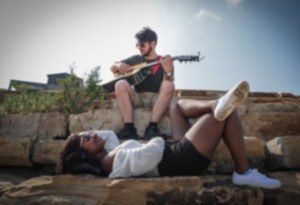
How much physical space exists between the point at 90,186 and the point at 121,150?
350 millimetres

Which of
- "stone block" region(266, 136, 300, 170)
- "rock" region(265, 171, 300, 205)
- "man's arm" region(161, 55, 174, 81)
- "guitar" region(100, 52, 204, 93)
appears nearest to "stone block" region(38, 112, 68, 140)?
"guitar" region(100, 52, 204, 93)

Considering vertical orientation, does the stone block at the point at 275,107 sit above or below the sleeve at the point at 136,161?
above

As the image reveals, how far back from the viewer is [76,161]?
58.9 inches

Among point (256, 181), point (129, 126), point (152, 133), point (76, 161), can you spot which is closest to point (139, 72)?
point (129, 126)

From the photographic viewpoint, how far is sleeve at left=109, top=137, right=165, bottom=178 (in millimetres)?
1258

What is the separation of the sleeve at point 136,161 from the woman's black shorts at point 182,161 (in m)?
0.07

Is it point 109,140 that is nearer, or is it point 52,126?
point 109,140

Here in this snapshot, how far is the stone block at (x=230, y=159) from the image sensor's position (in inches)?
65.4

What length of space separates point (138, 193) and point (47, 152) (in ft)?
5.26

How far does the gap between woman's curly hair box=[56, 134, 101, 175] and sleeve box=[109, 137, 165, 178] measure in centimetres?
28

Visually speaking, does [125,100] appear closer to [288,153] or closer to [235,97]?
[235,97]

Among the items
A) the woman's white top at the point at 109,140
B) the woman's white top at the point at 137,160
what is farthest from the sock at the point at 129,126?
the woman's white top at the point at 137,160

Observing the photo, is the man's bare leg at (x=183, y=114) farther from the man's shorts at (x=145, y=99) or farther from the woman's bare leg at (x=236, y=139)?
the man's shorts at (x=145, y=99)

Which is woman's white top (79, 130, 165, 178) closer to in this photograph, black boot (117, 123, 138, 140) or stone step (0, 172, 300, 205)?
stone step (0, 172, 300, 205)
